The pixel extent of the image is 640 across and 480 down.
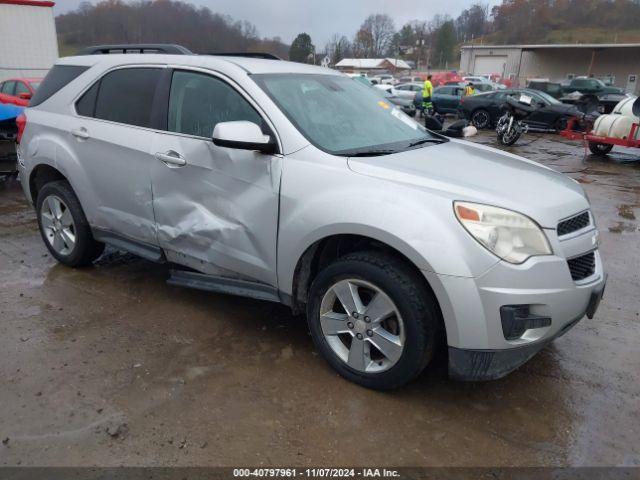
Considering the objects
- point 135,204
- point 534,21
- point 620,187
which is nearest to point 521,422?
point 135,204

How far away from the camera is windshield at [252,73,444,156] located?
321cm

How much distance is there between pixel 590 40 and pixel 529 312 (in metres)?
111

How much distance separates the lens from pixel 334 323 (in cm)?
303

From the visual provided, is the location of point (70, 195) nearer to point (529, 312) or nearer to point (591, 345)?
point (529, 312)

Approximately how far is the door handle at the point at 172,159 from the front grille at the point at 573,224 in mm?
2286

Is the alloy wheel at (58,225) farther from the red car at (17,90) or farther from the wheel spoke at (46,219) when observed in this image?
the red car at (17,90)

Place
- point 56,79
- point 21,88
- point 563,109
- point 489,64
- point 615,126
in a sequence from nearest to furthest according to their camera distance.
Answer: point 56,79, point 615,126, point 21,88, point 563,109, point 489,64

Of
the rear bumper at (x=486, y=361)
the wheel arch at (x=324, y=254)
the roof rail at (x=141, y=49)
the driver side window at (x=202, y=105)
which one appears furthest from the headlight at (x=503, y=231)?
the roof rail at (x=141, y=49)

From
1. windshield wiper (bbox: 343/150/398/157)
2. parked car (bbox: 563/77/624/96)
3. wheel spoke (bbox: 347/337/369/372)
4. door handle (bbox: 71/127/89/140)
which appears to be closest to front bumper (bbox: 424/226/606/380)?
wheel spoke (bbox: 347/337/369/372)

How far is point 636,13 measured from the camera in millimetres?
100188

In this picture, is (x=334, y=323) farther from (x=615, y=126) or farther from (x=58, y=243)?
(x=615, y=126)

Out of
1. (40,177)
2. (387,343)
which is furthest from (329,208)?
(40,177)

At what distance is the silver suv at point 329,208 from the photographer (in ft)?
8.40

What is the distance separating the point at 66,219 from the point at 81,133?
0.81 metres
